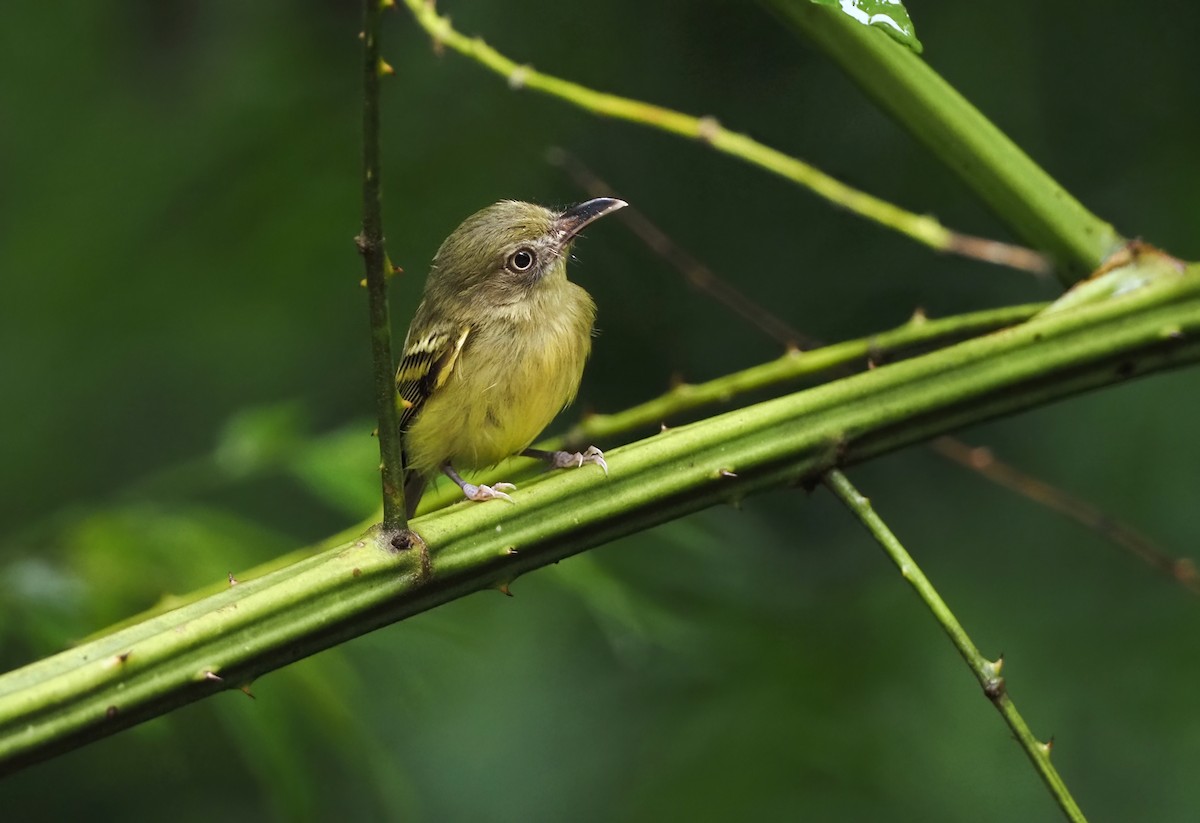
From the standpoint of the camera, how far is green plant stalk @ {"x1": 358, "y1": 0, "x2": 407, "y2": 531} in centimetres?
148

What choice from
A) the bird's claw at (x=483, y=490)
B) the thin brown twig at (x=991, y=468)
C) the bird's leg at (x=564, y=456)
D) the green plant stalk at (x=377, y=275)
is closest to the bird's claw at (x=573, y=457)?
the bird's leg at (x=564, y=456)

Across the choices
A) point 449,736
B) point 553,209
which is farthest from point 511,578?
point 449,736

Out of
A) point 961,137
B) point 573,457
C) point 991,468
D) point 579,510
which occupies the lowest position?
point 579,510

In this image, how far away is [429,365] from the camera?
3623 mm

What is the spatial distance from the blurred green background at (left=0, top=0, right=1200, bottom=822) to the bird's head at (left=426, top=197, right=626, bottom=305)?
1.70 feet

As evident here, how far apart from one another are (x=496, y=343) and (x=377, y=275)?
1.82 m

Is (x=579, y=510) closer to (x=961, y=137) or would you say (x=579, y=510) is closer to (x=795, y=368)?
(x=795, y=368)

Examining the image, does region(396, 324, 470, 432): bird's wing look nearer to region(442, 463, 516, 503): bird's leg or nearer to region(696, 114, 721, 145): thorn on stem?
region(442, 463, 516, 503): bird's leg

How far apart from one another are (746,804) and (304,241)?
2615 millimetres

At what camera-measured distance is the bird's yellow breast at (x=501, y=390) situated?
11.3 ft

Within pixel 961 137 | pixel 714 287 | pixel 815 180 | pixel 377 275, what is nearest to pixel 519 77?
pixel 815 180

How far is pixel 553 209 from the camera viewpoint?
385 centimetres

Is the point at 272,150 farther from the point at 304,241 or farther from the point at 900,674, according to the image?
the point at 900,674

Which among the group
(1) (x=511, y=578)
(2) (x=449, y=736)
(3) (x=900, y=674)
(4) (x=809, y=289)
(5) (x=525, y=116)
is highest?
(5) (x=525, y=116)
